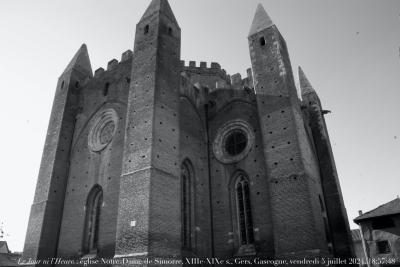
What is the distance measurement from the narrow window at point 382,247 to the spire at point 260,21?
39.9ft

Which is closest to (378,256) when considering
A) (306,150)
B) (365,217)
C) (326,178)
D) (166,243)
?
(365,217)

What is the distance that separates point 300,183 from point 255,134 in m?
3.50

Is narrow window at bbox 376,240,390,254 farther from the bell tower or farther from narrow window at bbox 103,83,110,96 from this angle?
narrow window at bbox 103,83,110,96

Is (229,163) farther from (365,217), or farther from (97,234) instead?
(365,217)

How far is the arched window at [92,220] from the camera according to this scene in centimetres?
1351

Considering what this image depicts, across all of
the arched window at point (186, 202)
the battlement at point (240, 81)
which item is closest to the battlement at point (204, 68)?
the battlement at point (240, 81)

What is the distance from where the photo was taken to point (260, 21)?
16.3 m

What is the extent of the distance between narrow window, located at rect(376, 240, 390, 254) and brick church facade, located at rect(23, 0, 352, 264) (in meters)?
4.50

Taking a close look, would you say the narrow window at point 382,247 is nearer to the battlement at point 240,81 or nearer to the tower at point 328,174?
the tower at point 328,174

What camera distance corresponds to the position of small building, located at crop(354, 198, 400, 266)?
16625mm

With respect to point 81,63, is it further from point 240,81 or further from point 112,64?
point 240,81

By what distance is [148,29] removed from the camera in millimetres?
15141

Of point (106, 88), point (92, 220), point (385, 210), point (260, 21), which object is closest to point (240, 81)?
point (260, 21)

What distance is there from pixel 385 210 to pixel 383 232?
1179 mm
